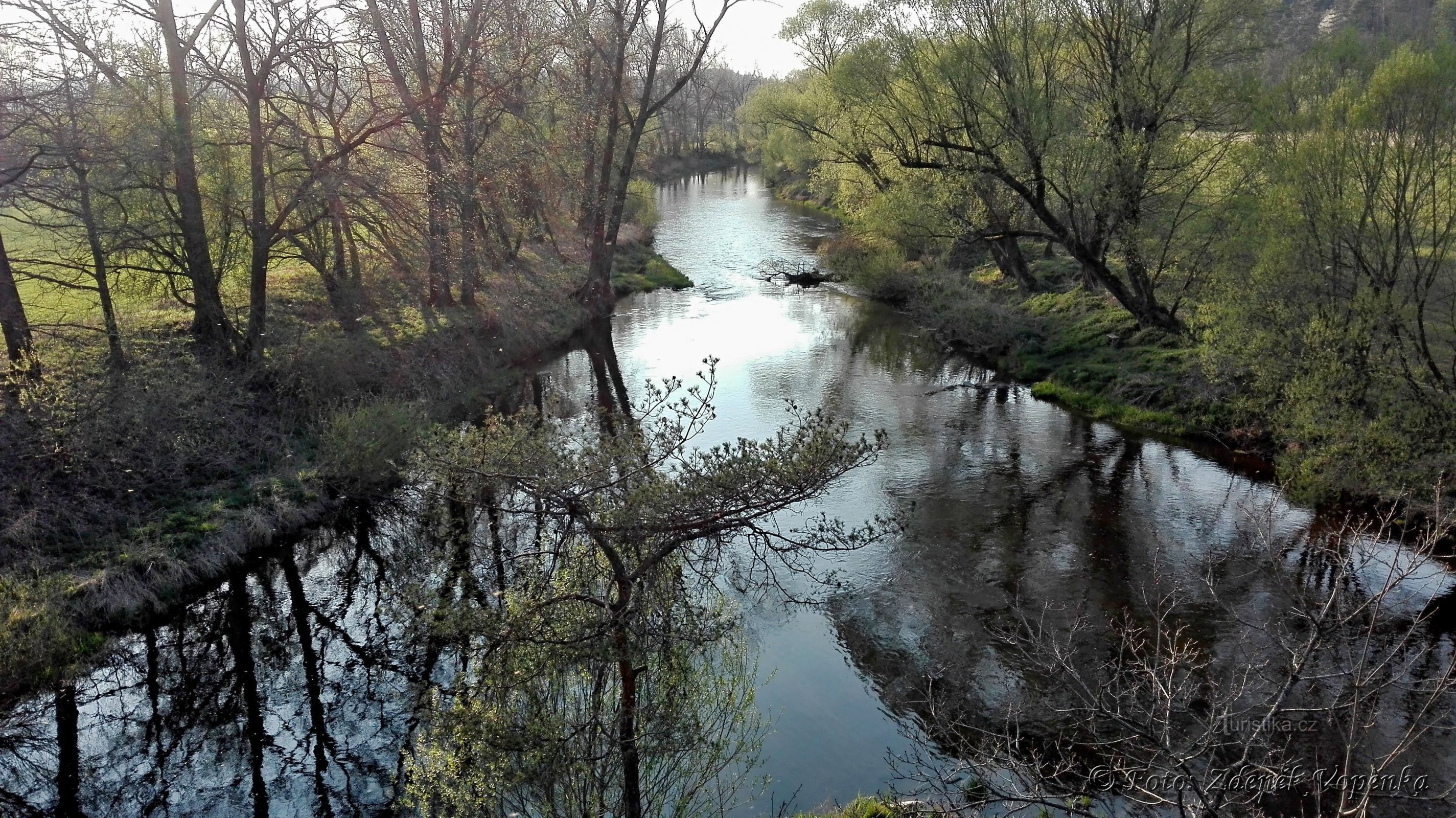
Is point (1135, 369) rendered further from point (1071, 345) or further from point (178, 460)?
point (178, 460)

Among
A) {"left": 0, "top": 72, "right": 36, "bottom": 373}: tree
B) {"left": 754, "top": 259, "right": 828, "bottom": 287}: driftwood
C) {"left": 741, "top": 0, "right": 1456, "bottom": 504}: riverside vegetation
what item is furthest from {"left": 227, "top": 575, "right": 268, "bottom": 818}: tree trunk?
{"left": 754, "top": 259, "right": 828, "bottom": 287}: driftwood

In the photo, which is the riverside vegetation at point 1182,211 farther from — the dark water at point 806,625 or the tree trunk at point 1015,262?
the dark water at point 806,625

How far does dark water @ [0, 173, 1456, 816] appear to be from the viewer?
8938 mm

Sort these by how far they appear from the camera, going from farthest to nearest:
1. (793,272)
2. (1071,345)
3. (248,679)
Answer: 1. (793,272)
2. (1071,345)
3. (248,679)

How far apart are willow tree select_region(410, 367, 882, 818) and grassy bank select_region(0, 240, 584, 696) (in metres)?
1.97

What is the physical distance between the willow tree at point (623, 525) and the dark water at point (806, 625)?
1.73 meters

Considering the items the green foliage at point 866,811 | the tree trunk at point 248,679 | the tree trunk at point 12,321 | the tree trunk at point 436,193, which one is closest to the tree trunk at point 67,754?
the tree trunk at point 248,679

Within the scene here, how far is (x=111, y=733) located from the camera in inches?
370

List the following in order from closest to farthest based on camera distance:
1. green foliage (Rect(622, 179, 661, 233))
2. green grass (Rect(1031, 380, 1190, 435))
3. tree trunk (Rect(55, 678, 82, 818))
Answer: tree trunk (Rect(55, 678, 82, 818)), green grass (Rect(1031, 380, 1190, 435)), green foliage (Rect(622, 179, 661, 233))

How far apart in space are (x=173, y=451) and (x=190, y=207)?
4379 mm

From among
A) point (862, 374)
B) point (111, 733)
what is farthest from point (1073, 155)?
point (111, 733)

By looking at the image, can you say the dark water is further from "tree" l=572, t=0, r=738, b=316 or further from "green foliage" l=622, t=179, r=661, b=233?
"green foliage" l=622, t=179, r=661, b=233

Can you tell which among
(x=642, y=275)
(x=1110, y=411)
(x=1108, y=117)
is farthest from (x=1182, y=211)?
(x=642, y=275)

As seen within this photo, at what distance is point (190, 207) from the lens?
609 inches
